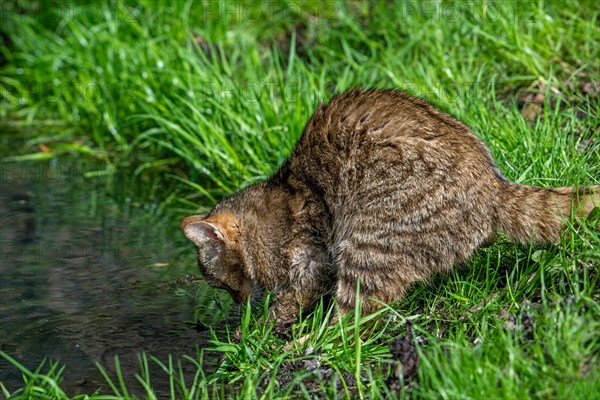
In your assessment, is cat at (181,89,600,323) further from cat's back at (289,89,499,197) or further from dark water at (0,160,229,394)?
dark water at (0,160,229,394)

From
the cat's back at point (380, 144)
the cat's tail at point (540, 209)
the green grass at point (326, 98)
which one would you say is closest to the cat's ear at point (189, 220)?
the cat's back at point (380, 144)

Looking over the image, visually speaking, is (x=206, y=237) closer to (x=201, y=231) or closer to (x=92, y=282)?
(x=201, y=231)

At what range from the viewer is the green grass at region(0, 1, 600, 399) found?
13.0 feet

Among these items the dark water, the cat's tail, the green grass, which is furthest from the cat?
the dark water

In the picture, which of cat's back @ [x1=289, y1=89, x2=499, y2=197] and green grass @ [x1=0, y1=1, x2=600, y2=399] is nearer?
green grass @ [x1=0, y1=1, x2=600, y2=399]

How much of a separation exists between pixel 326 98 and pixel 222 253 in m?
2.23

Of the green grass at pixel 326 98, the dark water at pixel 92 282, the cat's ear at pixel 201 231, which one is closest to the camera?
the green grass at pixel 326 98

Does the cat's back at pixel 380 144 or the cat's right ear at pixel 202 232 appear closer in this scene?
the cat's back at pixel 380 144

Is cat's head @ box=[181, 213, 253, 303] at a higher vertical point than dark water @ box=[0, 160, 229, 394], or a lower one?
higher

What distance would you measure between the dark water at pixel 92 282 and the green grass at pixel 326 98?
0.22 metres

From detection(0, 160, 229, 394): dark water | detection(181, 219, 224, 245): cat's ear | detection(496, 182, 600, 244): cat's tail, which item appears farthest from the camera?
detection(181, 219, 224, 245): cat's ear

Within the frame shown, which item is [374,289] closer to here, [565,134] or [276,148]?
[565,134]

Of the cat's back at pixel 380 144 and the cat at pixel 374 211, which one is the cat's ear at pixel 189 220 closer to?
the cat at pixel 374 211

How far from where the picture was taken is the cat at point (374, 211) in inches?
179
